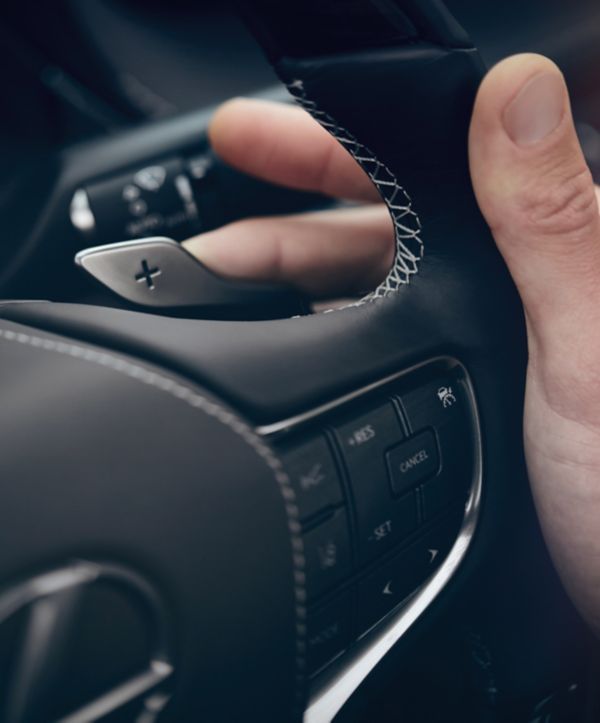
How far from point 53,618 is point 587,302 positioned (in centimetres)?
36

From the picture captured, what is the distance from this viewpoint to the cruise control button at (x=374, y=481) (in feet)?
1.60

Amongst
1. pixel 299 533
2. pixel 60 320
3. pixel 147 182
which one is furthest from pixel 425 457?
pixel 147 182

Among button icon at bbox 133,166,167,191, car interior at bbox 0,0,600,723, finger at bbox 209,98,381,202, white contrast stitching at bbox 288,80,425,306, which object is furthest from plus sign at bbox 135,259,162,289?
button icon at bbox 133,166,167,191

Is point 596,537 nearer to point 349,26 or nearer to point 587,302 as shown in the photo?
point 587,302

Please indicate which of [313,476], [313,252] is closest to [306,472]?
[313,476]

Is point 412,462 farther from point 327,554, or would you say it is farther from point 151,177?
point 151,177

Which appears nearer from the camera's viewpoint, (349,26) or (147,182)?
(349,26)

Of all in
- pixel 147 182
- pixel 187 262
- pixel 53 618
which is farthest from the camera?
pixel 147 182

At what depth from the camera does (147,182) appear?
44.5 inches

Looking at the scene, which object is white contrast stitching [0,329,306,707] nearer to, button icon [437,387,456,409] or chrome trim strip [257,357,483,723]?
→ chrome trim strip [257,357,483,723]

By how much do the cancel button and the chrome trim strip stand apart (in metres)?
0.04

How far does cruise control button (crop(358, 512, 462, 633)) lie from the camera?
0.51 m

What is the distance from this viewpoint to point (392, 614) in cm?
53

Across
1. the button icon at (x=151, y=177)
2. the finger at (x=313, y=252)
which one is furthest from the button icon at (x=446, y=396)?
the button icon at (x=151, y=177)
